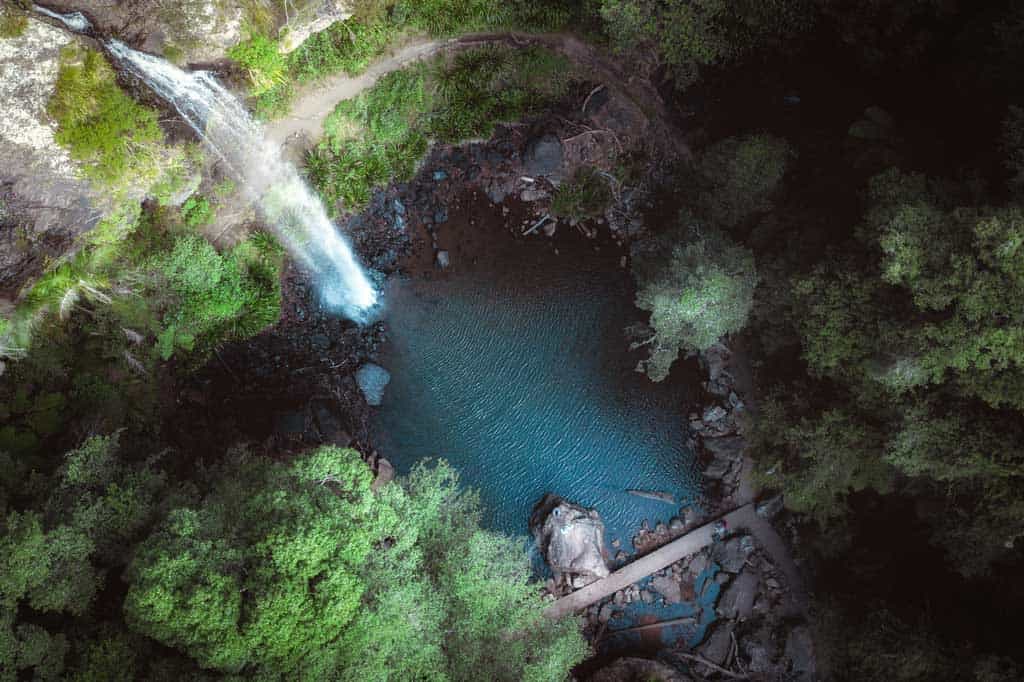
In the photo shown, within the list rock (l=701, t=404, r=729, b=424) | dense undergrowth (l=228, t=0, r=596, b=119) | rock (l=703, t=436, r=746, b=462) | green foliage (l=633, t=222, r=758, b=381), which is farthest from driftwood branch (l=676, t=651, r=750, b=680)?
dense undergrowth (l=228, t=0, r=596, b=119)

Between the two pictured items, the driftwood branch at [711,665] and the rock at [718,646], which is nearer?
the driftwood branch at [711,665]

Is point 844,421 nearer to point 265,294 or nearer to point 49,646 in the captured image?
point 265,294

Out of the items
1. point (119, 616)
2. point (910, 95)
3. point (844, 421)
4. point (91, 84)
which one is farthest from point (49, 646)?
point (910, 95)

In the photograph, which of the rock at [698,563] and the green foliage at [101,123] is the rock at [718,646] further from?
the green foliage at [101,123]

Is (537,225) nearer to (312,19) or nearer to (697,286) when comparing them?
(697,286)

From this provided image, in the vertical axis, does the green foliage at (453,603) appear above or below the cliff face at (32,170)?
below

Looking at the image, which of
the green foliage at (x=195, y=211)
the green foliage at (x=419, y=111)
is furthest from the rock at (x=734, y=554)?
the green foliage at (x=195, y=211)

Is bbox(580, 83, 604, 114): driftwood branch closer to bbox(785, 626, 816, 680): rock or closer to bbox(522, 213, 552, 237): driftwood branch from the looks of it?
bbox(522, 213, 552, 237): driftwood branch

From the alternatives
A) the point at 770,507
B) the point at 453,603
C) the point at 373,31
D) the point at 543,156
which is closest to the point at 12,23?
the point at 373,31
